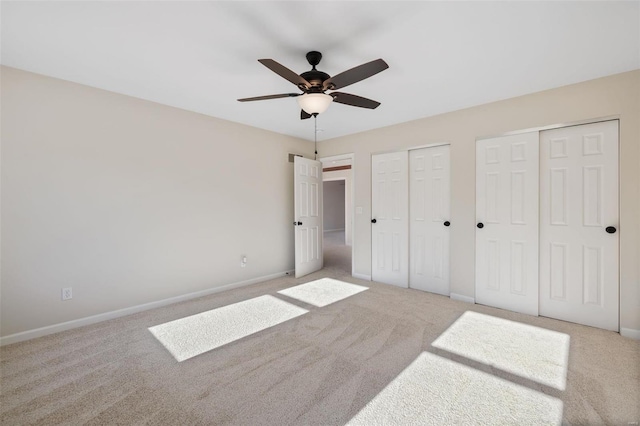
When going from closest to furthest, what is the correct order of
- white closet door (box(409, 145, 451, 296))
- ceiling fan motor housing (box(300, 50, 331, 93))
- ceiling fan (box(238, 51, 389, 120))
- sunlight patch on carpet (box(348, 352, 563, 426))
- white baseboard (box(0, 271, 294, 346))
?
sunlight patch on carpet (box(348, 352, 563, 426)) < ceiling fan (box(238, 51, 389, 120)) < ceiling fan motor housing (box(300, 50, 331, 93)) < white baseboard (box(0, 271, 294, 346)) < white closet door (box(409, 145, 451, 296))

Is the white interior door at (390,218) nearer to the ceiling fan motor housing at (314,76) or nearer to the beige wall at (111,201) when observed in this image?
the beige wall at (111,201)

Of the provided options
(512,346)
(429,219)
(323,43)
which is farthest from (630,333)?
(323,43)

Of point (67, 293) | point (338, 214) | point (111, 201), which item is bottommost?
point (67, 293)

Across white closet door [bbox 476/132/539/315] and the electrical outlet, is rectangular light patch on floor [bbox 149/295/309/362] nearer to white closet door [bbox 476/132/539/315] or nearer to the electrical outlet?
the electrical outlet

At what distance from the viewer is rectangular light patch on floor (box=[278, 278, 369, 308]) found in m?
3.54

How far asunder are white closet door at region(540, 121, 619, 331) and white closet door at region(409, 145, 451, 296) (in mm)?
1046

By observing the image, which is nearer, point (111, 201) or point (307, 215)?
point (111, 201)

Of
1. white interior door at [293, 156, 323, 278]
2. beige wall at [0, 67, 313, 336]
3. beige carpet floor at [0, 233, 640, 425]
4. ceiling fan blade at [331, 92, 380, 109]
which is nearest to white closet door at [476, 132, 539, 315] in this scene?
beige carpet floor at [0, 233, 640, 425]

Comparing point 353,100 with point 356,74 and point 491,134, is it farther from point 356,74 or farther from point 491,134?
point 491,134

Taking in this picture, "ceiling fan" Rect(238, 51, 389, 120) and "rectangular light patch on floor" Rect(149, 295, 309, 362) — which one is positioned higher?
"ceiling fan" Rect(238, 51, 389, 120)

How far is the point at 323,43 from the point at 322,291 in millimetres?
3015

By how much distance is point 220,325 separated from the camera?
2.81 meters

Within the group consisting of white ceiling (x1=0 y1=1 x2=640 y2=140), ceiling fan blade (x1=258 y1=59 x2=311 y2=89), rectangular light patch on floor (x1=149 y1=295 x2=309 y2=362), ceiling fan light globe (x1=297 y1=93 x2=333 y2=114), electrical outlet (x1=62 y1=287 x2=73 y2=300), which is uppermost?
white ceiling (x1=0 y1=1 x2=640 y2=140)

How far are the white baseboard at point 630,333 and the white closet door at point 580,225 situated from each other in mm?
77
